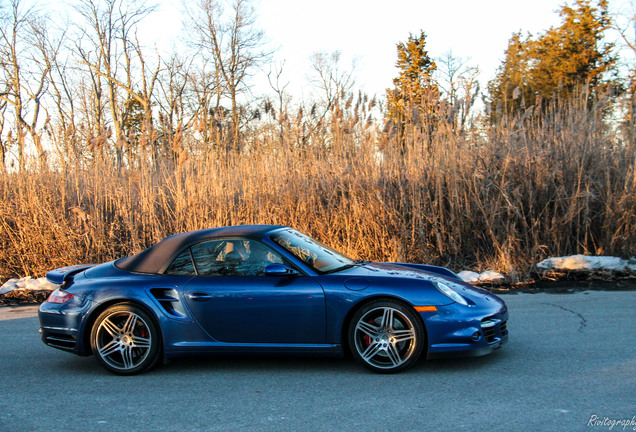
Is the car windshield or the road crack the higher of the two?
the car windshield

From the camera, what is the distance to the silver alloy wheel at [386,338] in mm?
4742

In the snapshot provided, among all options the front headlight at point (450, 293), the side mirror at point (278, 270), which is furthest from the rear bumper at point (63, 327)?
the front headlight at point (450, 293)

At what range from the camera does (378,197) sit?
34.8 feet

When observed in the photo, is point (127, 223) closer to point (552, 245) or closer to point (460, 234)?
point (460, 234)

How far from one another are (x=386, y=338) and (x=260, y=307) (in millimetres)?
1096

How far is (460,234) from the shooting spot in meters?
10.5

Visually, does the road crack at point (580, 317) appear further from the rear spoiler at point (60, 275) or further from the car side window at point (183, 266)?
the rear spoiler at point (60, 275)

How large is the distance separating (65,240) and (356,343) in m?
8.56

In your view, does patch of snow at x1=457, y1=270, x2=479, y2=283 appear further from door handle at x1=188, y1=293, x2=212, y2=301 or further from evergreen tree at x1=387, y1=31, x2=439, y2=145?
door handle at x1=188, y1=293, x2=212, y2=301

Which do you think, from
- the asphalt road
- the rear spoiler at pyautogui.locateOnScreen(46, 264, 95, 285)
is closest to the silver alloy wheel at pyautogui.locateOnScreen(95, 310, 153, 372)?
the asphalt road

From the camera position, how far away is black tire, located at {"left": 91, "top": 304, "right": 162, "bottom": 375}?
5121 millimetres

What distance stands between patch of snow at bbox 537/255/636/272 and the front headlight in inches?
205

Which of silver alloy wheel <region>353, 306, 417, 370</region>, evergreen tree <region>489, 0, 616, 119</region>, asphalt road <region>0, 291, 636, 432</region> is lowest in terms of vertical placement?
asphalt road <region>0, 291, 636, 432</region>

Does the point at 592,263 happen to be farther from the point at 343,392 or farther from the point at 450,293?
the point at 343,392
